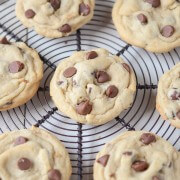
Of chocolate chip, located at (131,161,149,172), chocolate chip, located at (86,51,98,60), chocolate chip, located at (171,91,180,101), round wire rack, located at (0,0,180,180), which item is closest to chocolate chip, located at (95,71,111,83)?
chocolate chip, located at (86,51,98,60)

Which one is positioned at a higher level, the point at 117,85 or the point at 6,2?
the point at 6,2

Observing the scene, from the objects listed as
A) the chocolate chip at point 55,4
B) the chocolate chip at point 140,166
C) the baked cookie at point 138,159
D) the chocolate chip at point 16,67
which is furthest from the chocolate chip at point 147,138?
the chocolate chip at point 55,4

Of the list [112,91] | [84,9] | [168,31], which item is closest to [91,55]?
[112,91]

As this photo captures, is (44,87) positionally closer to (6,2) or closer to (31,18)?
(31,18)

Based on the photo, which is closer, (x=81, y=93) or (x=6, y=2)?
(x=81, y=93)

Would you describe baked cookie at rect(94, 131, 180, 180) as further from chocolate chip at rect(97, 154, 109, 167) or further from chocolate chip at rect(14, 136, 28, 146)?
chocolate chip at rect(14, 136, 28, 146)

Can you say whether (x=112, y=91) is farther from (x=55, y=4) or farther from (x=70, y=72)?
(x=55, y=4)

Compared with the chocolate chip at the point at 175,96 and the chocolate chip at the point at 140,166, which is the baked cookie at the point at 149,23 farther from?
the chocolate chip at the point at 140,166

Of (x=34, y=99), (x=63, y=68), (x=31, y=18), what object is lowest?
(x=34, y=99)

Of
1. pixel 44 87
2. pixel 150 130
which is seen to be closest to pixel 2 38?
pixel 44 87
